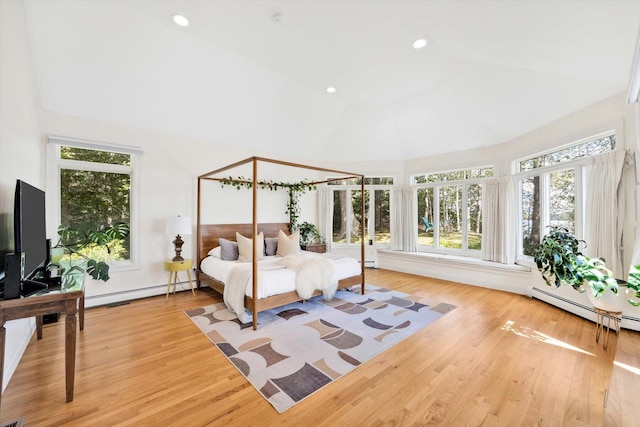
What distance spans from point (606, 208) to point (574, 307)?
4.41 feet

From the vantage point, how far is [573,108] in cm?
368

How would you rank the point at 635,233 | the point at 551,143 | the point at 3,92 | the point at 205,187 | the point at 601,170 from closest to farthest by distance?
the point at 3,92
the point at 635,233
the point at 601,170
the point at 551,143
the point at 205,187

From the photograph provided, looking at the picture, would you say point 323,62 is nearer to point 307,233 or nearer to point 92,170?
point 307,233

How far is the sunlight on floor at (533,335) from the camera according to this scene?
2.71 metres

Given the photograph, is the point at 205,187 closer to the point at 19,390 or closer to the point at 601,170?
the point at 19,390

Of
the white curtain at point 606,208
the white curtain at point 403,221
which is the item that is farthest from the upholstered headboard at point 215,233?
the white curtain at point 606,208

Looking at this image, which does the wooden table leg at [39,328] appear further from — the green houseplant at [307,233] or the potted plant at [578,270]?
the potted plant at [578,270]

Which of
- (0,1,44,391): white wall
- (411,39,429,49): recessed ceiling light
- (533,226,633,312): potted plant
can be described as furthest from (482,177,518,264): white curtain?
(0,1,44,391): white wall

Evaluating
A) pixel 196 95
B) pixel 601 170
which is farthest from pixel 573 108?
pixel 196 95

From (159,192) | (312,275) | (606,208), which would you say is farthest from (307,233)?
(606,208)

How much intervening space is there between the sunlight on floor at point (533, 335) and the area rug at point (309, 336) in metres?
0.72

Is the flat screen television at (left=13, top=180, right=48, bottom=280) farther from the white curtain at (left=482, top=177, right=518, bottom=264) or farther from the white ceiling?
the white curtain at (left=482, top=177, right=518, bottom=264)

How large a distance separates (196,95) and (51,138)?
77.1 inches

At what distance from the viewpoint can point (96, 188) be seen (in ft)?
13.1
